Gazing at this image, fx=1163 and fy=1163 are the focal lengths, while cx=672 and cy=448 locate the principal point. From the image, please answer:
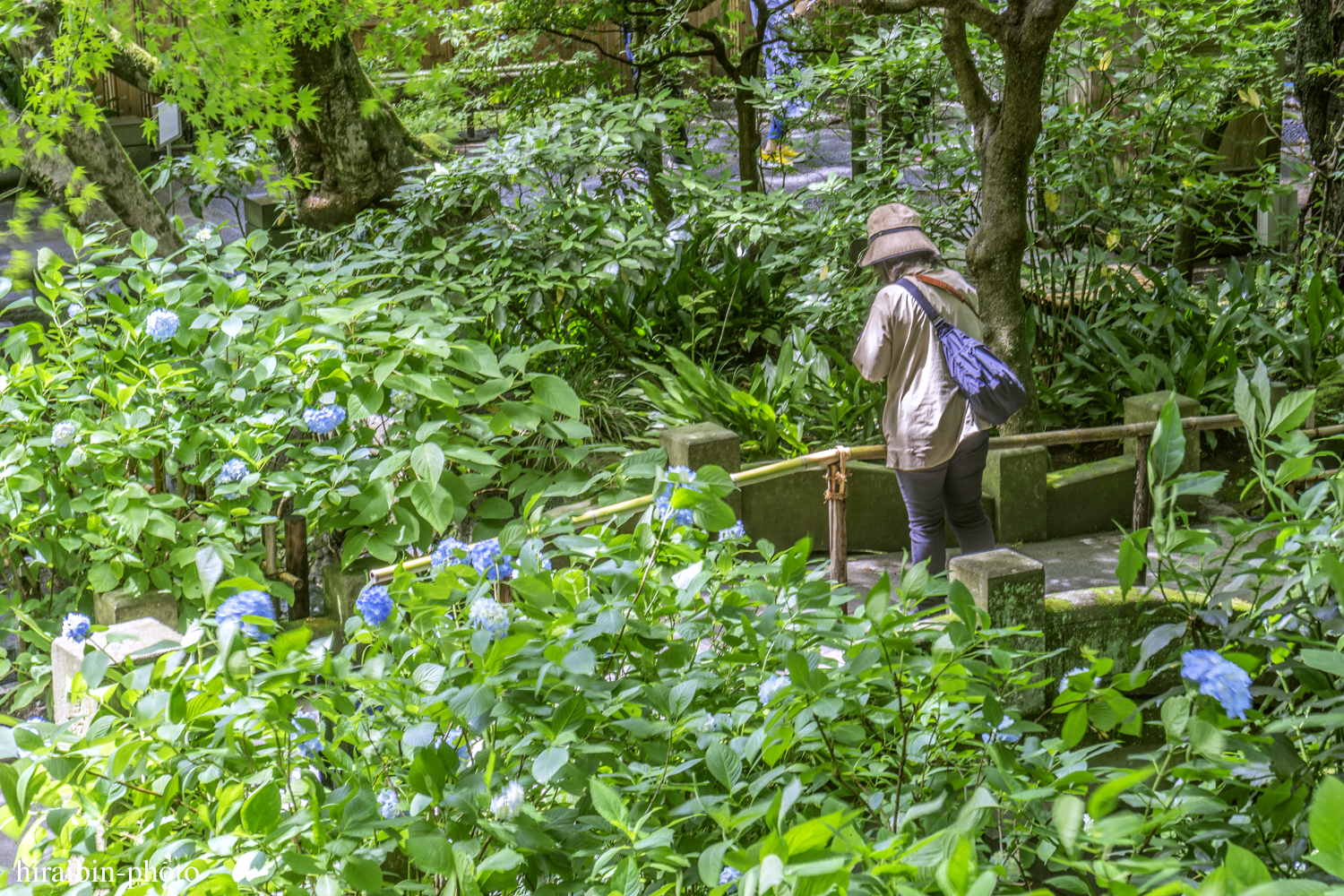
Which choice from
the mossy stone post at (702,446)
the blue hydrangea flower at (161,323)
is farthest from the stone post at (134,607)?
the mossy stone post at (702,446)

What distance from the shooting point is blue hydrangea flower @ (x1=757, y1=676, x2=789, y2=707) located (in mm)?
1954

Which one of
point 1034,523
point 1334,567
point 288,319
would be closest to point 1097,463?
point 1034,523

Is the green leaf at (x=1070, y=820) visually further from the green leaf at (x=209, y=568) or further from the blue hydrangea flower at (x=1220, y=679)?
the green leaf at (x=209, y=568)

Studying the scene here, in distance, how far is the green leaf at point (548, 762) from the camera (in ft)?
5.29

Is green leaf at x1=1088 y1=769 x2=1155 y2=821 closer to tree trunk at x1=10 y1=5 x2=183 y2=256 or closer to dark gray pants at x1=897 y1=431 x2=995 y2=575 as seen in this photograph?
dark gray pants at x1=897 y1=431 x2=995 y2=575

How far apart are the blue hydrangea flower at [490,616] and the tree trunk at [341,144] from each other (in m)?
5.45

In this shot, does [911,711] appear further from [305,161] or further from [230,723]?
[305,161]

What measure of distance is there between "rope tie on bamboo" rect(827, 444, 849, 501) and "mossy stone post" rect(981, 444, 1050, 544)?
1440 millimetres

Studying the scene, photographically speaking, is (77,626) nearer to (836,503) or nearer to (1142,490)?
(836,503)

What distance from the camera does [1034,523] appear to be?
19.0 feet

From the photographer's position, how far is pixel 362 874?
1.58 meters

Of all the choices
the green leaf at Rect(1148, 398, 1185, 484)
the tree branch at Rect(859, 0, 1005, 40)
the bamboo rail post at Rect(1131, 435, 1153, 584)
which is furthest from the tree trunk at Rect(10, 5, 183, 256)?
the green leaf at Rect(1148, 398, 1185, 484)

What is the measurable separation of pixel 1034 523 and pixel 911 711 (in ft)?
13.0

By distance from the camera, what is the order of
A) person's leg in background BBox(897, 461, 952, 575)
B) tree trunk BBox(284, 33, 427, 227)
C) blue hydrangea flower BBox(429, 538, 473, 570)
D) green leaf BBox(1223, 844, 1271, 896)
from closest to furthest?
1. green leaf BBox(1223, 844, 1271, 896)
2. blue hydrangea flower BBox(429, 538, 473, 570)
3. person's leg in background BBox(897, 461, 952, 575)
4. tree trunk BBox(284, 33, 427, 227)
